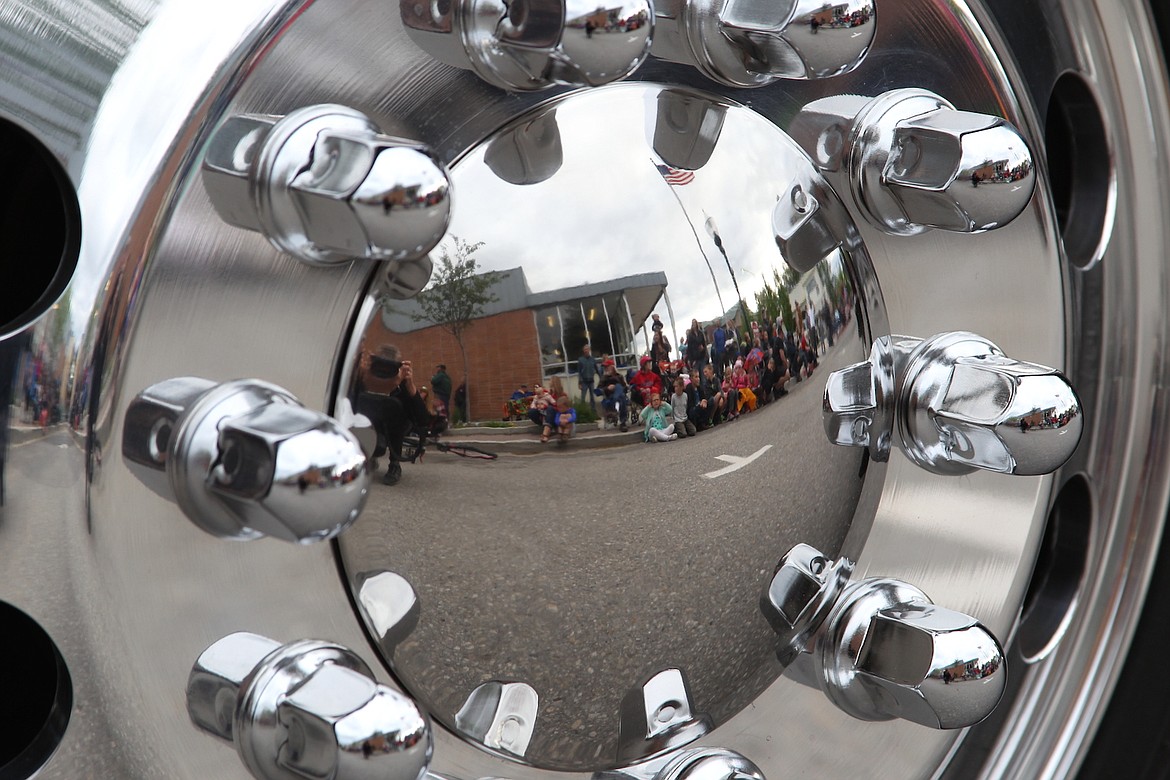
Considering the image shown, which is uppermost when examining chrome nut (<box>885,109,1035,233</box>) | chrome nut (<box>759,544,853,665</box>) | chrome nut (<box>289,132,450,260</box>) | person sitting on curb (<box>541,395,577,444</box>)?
chrome nut (<box>885,109,1035,233</box>)

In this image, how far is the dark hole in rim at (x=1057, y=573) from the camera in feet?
2.41

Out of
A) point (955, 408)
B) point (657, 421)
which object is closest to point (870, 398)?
point (955, 408)

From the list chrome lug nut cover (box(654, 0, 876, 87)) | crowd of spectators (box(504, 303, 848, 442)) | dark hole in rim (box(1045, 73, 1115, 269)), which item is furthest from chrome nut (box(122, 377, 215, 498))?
dark hole in rim (box(1045, 73, 1115, 269))

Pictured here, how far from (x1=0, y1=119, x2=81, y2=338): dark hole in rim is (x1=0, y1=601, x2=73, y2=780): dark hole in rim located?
0.41 ft

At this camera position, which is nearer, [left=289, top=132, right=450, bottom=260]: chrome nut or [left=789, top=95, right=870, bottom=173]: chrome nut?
[left=289, top=132, right=450, bottom=260]: chrome nut

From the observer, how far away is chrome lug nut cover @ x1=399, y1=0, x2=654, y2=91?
39 cm

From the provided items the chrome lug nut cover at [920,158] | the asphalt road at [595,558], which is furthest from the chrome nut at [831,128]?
the asphalt road at [595,558]

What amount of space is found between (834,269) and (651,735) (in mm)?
241


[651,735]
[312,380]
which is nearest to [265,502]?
[312,380]

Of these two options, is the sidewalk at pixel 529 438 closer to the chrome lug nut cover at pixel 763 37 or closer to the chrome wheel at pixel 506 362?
the chrome wheel at pixel 506 362

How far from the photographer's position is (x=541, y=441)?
434 mm

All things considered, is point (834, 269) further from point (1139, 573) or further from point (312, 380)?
point (1139, 573)

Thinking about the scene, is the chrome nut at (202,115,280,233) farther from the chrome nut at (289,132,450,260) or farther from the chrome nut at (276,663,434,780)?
the chrome nut at (276,663,434,780)

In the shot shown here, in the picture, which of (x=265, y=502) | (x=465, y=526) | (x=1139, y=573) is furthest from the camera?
(x=1139, y=573)
